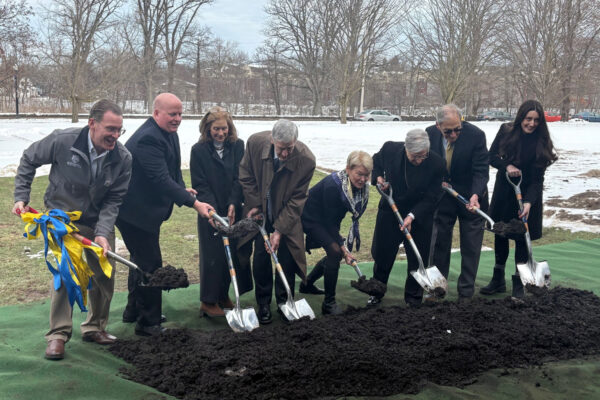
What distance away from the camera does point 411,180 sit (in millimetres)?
4473

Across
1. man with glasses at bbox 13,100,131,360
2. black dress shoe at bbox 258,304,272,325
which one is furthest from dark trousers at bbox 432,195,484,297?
man with glasses at bbox 13,100,131,360

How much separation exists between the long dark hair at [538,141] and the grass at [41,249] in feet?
7.02

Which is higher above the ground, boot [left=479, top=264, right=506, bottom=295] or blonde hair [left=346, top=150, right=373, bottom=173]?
blonde hair [left=346, top=150, right=373, bottom=173]

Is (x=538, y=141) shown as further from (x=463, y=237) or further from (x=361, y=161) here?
(x=361, y=161)

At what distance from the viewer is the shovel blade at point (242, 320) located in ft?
12.6

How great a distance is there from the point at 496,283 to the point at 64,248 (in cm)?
379

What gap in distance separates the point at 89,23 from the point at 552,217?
27.0m

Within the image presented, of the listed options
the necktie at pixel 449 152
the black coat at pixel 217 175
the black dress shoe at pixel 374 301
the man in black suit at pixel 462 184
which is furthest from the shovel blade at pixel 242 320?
the necktie at pixel 449 152

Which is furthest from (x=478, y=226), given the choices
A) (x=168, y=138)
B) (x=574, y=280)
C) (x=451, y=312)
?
(x=168, y=138)

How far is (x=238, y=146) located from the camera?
442 cm

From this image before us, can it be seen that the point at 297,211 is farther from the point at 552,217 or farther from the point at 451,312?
the point at 552,217

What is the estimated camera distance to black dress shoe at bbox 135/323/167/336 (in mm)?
3906

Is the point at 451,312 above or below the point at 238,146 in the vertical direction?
below

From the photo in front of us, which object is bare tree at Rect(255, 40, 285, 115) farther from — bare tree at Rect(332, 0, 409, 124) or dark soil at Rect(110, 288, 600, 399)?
dark soil at Rect(110, 288, 600, 399)
